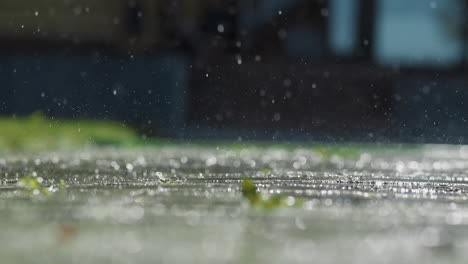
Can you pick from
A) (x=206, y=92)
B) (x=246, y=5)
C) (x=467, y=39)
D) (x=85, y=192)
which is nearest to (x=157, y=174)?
(x=85, y=192)

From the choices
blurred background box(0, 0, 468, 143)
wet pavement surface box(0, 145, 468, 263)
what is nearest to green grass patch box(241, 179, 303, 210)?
wet pavement surface box(0, 145, 468, 263)

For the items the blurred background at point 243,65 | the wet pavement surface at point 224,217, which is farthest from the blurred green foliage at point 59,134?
the wet pavement surface at point 224,217

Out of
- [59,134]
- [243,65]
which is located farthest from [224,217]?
[243,65]

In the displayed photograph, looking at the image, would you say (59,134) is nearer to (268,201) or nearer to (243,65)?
(243,65)

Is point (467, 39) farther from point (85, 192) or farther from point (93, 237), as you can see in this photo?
point (93, 237)

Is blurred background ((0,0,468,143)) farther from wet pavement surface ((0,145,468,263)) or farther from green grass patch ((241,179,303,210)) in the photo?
green grass patch ((241,179,303,210))

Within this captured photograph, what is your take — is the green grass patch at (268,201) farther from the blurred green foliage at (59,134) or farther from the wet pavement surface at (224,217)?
the blurred green foliage at (59,134)
